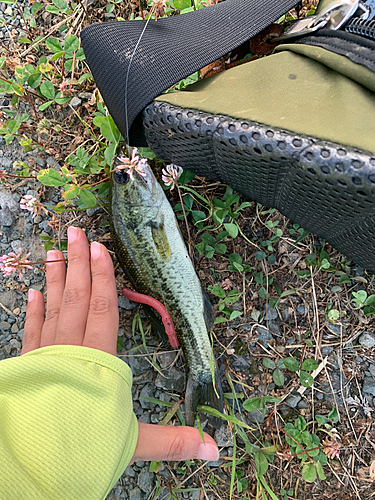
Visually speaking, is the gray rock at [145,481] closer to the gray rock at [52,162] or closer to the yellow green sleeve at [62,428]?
the yellow green sleeve at [62,428]

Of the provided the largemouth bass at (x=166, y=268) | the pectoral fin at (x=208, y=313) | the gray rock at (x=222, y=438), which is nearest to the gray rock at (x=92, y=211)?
the largemouth bass at (x=166, y=268)

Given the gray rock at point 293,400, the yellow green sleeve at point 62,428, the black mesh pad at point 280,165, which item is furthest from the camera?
the gray rock at point 293,400

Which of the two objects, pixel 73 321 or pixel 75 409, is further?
pixel 73 321

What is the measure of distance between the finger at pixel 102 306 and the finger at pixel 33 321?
0.53 meters

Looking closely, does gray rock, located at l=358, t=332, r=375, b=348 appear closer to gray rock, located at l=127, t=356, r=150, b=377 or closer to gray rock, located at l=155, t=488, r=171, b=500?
gray rock, located at l=127, t=356, r=150, b=377

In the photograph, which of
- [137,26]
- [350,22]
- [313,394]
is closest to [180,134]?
[137,26]

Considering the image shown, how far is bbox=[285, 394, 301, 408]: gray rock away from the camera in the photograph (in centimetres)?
275

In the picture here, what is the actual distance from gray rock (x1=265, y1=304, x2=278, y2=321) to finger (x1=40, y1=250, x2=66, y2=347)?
68.1 inches

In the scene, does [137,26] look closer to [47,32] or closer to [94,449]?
[47,32]

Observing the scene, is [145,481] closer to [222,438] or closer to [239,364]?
[222,438]

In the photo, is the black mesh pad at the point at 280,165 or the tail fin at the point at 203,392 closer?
the black mesh pad at the point at 280,165

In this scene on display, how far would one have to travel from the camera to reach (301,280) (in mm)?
2828

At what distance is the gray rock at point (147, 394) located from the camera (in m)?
2.89

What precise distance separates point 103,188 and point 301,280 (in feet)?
6.02
